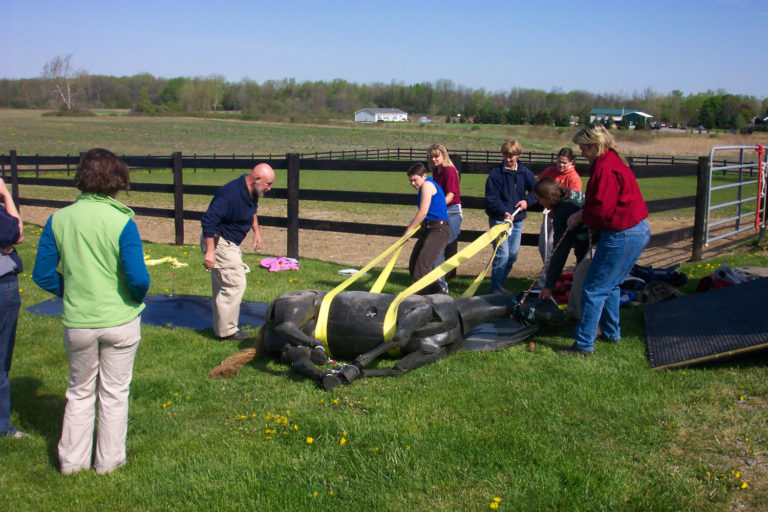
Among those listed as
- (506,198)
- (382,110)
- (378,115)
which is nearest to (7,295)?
(506,198)

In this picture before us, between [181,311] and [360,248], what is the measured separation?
4.81 meters

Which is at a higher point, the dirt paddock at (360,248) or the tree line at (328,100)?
the tree line at (328,100)

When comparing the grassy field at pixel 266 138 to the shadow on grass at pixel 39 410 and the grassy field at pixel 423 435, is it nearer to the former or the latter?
the shadow on grass at pixel 39 410

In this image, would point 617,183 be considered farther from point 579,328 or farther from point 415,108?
point 415,108

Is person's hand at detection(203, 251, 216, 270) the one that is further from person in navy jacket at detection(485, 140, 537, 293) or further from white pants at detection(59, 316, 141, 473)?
person in navy jacket at detection(485, 140, 537, 293)

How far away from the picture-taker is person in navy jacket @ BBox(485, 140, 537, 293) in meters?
6.68

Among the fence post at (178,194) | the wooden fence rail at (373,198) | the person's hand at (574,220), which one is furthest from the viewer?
the fence post at (178,194)

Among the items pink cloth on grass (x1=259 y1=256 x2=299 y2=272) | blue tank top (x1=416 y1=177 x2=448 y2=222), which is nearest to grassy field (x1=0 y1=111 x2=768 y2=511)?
blue tank top (x1=416 y1=177 x2=448 y2=222)

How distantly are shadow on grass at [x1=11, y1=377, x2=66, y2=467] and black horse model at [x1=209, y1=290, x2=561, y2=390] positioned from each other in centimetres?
103

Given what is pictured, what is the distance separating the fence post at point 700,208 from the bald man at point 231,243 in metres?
6.17

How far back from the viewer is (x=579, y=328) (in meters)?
4.69

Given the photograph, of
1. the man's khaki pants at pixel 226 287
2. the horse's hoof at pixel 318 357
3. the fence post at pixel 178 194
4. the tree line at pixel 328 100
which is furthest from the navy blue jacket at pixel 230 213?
the tree line at pixel 328 100

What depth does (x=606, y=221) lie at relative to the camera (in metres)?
4.48

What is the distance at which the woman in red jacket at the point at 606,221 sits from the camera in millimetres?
4449
